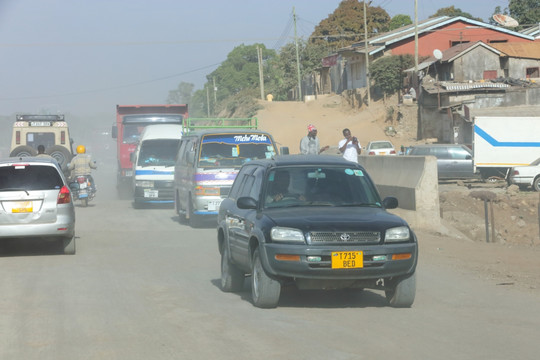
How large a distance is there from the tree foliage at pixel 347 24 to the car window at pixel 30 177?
Answer: 76913 millimetres

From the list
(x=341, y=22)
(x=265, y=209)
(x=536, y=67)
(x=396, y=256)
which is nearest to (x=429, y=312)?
(x=396, y=256)

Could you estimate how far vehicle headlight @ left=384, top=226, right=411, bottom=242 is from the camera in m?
8.32

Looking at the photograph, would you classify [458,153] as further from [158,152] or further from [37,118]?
[37,118]

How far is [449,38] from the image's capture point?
67.8 metres

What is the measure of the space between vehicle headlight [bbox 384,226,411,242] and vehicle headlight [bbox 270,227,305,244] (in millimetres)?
904

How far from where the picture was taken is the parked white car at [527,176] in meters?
31.3

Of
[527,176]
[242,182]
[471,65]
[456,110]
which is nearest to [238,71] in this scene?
[471,65]

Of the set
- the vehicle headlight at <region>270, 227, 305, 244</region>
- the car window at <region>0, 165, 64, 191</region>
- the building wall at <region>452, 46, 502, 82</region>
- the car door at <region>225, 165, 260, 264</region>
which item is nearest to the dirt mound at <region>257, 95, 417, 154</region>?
the building wall at <region>452, 46, 502, 82</region>

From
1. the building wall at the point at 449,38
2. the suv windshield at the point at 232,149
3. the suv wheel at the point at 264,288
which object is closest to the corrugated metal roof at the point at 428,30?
the building wall at the point at 449,38

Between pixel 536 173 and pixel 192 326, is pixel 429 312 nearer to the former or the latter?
pixel 192 326

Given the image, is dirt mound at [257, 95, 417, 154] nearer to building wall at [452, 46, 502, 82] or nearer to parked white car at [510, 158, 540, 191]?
building wall at [452, 46, 502, 82]

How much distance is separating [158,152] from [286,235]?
56.6 ft

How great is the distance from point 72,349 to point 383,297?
409cm

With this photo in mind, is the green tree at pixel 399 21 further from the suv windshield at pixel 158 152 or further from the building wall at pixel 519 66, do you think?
the suv windshield at pixel 158 152
